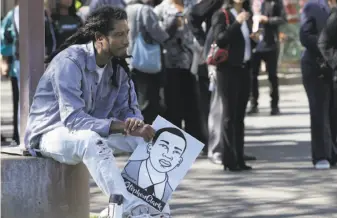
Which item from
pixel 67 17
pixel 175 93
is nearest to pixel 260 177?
pixel 175 93

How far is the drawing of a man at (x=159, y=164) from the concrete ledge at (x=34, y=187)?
1.56 ft

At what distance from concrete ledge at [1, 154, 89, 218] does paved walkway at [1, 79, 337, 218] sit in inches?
48.4

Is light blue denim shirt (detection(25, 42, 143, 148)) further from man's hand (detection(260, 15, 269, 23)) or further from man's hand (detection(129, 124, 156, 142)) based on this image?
man's hand (detection(260, 15, 269, 23))

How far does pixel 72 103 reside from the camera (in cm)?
643

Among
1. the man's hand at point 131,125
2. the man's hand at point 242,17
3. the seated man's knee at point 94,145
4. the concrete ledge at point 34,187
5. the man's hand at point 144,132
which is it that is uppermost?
the man's hand at point 242,17

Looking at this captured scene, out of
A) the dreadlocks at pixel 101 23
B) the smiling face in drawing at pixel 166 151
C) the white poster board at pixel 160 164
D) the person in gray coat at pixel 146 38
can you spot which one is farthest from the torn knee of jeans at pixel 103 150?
the person in gray coat at pixel 146 38

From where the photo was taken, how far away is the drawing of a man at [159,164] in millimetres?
6449

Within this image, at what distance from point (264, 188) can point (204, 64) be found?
225cm

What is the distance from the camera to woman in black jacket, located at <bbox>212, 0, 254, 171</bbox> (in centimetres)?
955

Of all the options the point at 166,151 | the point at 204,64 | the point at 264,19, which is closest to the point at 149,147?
the point at 166,151

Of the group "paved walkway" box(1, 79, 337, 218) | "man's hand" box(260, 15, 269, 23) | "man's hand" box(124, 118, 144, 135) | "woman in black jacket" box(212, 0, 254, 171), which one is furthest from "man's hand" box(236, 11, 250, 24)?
"man's hand" box(260, 15, 269, 23)

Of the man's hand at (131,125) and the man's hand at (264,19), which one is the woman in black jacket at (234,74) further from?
the man's hand at (264,19)

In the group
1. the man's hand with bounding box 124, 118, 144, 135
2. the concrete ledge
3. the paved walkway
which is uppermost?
the man's hand with bounding box 124, 118, 144, 135

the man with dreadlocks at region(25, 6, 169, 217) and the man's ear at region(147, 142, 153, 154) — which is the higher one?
the man with dreadlocks at region(25, 6, 169, 217)
